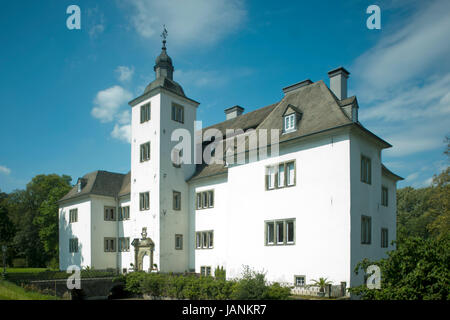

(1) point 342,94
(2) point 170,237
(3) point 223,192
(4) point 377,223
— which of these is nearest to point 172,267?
(2) point 170,237

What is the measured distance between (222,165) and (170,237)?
6898mm

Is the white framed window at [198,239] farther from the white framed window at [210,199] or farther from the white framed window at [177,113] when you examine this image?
the white framed window at [177,113]

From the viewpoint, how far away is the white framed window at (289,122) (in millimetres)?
21594

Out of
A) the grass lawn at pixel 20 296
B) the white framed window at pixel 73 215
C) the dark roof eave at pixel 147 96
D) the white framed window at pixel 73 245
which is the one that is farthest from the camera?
the white framed window at pixel 73 215

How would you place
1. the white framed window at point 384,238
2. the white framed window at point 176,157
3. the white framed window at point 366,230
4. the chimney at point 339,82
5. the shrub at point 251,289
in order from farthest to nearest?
the white framed window at point 176,157
the chimney at point 339,82
the white framed window at point 384,238
the white framed window at point 366,230
the shrub at point 251,289

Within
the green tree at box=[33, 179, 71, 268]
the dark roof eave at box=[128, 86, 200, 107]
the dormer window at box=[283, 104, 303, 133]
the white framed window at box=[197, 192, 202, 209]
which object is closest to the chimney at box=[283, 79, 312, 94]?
the dormer window at box=[283, 104, 303, 133]

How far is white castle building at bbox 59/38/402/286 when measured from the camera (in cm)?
1892

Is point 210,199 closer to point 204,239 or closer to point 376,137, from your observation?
point 204,239

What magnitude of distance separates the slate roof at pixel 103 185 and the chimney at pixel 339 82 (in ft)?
73.8

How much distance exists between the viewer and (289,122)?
71.6 feet

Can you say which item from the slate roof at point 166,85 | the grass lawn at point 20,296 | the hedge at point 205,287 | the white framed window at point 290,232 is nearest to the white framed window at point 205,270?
the hedge at point 205,287

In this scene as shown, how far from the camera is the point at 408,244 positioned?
12.0 metres

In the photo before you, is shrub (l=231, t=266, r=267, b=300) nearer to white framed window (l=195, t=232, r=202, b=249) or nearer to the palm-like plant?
the palm-like plant
